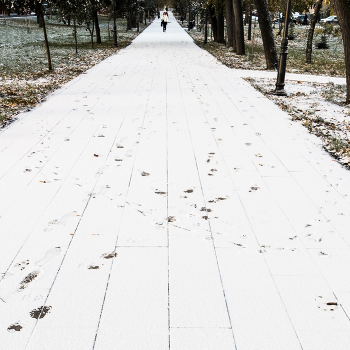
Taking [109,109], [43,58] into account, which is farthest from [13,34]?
[109,109]

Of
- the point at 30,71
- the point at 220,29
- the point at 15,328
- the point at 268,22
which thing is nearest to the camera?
the point at 15,328

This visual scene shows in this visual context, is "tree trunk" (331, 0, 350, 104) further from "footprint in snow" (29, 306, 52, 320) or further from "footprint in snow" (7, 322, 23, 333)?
"footprint in snow" (7, 322, 23, 333)

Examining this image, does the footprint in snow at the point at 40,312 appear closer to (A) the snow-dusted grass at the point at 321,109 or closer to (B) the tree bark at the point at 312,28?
(A) the snow-dusted grass at the point at 321,109

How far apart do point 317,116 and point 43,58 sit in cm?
1314

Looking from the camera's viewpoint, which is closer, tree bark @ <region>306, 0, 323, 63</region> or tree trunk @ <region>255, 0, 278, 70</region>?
tree trunk @ <region>255, 0, 278, 70</region>

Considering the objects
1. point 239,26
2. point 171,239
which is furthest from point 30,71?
point 171,239

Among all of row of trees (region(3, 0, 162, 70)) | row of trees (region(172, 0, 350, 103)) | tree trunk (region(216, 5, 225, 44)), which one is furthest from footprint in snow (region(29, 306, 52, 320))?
tree trunk (region(216, 5, 225, 44))

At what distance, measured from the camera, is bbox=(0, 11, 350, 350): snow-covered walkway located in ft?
7.63

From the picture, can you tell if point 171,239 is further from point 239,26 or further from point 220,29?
point 220,29

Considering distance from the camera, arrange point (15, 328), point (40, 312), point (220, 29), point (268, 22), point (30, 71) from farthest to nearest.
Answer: point (220, 29) → point (268, 22) → point (30, 71) → point (40, 312) → point (15, 328)

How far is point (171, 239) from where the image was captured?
3.26 meters

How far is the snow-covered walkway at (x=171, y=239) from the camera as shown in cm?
232

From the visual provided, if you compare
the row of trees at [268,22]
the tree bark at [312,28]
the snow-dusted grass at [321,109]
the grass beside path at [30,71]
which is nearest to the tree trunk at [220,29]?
the row of trees at [268,22]

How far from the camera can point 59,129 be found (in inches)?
258
